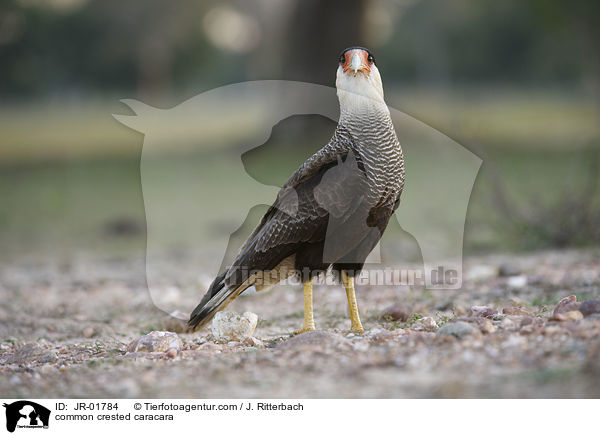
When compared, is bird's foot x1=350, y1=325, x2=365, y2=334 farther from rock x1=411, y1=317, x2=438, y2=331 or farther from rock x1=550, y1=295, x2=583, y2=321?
rock x1=550, y1=295, x2=583, y2=321

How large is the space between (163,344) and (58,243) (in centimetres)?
687

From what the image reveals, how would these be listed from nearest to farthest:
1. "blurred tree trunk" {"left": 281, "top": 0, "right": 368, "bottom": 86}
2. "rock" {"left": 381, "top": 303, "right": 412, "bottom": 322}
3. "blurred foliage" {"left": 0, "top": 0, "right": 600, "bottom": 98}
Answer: "rock" {"left": 381, "top": 303, "right": 412, "bottom": 322}
"blurred tree trunk" {"left": 281, "top": 0, "right": 368, "bottom": 86}
"blurred foliage" {"left": 0, "top": 0, "right": 600, "bottom": 98}

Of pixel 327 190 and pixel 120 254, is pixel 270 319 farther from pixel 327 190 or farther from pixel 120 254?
pixel 120 254

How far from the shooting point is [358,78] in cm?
471

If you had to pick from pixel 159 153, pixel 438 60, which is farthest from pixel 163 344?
pixel 438 60

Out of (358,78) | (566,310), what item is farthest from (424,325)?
(358,78)

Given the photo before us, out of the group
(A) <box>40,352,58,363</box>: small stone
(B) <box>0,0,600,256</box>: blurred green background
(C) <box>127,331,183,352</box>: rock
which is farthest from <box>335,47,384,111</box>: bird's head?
(B) <box>0,0,600,256</box>: blurred green background

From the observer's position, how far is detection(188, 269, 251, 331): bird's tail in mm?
4836

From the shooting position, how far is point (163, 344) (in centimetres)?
454

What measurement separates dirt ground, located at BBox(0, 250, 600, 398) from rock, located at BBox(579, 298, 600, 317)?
0.08 ft

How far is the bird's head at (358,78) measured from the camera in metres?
4.66

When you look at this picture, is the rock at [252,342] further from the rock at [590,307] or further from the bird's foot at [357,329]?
the rock at [590,307]

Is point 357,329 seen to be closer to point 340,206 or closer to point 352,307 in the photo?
point 352,307
